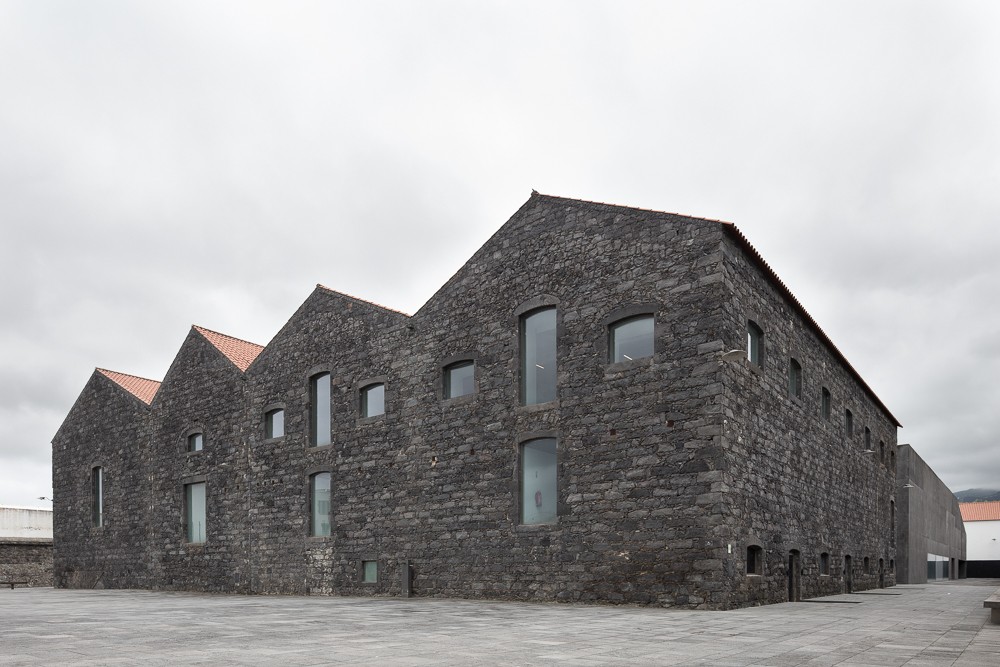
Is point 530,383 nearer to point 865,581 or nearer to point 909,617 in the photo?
point 909,617

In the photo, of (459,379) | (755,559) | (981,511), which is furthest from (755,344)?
(981,511)

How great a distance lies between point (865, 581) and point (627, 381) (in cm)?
1437

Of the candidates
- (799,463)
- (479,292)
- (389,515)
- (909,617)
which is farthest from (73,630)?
(799,463)

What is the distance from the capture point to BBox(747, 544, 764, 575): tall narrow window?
15.7 meters

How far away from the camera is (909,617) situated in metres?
13.4

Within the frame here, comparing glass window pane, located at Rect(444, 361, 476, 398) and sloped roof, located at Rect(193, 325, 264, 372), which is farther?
sloped roof, located at Rect(193, 325, 264, 372)

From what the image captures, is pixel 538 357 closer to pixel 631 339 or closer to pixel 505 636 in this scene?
pixel 631 339

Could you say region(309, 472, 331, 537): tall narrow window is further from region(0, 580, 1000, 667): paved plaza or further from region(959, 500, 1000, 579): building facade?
region(959, 500, 1000, 579): building facade

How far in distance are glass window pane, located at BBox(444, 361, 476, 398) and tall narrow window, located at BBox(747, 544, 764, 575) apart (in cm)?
717

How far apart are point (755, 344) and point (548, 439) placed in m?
4.94

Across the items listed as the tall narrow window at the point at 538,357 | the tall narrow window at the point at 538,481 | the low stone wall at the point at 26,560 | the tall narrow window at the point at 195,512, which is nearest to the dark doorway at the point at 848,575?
the tall narrow window at the point at 538,481

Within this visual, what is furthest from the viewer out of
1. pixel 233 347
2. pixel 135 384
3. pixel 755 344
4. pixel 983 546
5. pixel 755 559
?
pixel 983 546

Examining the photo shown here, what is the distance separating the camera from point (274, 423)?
80.7 feet

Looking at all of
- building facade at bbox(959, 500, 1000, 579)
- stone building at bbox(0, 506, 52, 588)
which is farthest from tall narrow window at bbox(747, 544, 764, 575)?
building facade at bbox(959, 500, 1000, 579)
